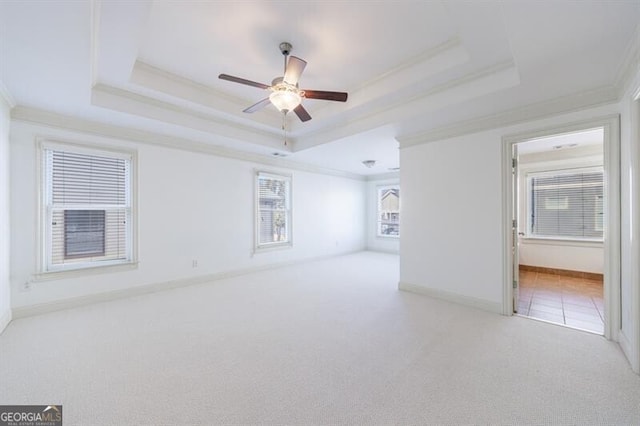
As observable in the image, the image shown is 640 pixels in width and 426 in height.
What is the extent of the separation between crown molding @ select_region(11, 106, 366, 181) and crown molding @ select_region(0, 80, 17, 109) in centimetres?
12

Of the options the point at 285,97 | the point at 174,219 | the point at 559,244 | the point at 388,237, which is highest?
the point at 285,97

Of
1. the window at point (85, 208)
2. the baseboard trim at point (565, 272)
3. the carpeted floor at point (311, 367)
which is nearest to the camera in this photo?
the carpeted floor at point (311, 367)

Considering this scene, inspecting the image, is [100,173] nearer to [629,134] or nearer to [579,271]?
[629,134]

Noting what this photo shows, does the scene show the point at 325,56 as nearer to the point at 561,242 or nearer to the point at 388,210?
the point at 561,242

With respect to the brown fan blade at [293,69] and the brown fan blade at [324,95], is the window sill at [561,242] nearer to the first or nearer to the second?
the brown fan blade at [324,95]

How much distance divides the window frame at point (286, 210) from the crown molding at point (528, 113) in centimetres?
304

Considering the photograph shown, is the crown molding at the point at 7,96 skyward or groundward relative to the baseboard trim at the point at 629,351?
skyward

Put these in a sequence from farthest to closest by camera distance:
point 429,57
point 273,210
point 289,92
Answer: point 273,210, point 429,57, point 289,92

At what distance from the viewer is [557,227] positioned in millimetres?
5430

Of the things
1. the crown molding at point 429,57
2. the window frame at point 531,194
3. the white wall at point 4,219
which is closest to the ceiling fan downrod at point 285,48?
the crown molding at point 429,57

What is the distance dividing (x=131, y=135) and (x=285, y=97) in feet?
9.20

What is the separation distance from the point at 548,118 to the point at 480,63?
43.7 inches

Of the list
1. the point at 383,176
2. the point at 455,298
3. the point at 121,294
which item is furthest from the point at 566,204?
the point at 121,294

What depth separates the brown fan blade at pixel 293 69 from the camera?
2.26 meters
